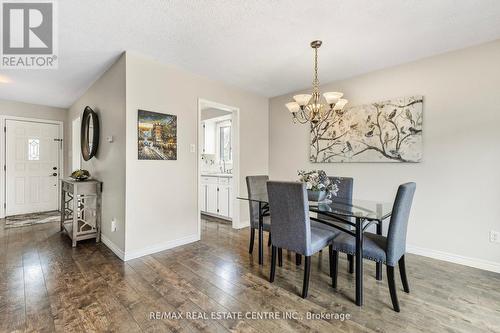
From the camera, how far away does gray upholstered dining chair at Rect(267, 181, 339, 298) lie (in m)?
1.97

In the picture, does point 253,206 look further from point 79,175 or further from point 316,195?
point 79,175

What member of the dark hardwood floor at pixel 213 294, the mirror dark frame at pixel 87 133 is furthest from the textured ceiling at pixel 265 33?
the dark hardwood floor at pixel 213 294

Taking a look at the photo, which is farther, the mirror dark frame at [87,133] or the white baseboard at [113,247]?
the mirror dark frame at [87,133]

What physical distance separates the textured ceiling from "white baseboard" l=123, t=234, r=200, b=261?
2267 millimetres

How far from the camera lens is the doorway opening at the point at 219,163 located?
407 centimetres

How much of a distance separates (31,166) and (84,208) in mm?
2749

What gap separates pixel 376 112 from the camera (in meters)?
3.22

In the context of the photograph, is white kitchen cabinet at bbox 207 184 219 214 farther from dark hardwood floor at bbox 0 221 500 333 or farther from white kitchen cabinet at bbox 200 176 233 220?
dark hardwood floor at bbox 0 221 500 333

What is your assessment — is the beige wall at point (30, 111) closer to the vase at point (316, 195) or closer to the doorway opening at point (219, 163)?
the doorway opening at point (219, 163)

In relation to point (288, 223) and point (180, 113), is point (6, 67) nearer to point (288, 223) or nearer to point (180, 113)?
point (180, 113)

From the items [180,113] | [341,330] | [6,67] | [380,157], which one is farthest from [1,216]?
[380,157]

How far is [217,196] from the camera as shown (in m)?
4.59

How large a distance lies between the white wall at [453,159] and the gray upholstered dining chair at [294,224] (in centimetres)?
150

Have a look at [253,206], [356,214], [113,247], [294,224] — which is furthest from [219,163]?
[356,214]
